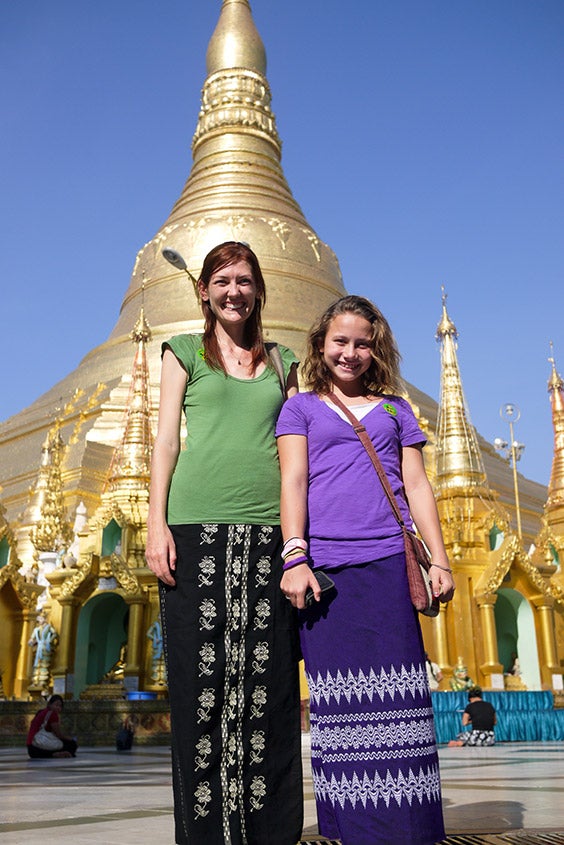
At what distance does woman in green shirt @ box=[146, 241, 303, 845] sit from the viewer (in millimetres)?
2455

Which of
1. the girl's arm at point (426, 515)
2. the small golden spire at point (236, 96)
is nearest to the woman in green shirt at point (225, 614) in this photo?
the girl's arm at point (426, 515)

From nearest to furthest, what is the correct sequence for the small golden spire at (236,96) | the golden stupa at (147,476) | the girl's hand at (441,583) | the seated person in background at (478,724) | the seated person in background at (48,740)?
the girl's hand at (441,583) < the seated person in background at (48,740) < the seated person in background at (478,724) < the golden stupa at (147,476) < the small golden spire at (236,96)

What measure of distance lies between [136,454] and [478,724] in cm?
1047

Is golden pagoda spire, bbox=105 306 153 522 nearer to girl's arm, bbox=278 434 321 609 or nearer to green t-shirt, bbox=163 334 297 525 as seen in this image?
green t-shirt, bbox=163 334 297 525

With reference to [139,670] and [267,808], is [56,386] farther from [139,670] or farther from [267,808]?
[267,808]

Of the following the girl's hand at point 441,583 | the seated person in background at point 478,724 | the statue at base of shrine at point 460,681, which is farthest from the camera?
the statue at base of shrine at point 460,681

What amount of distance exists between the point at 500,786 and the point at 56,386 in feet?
83.0

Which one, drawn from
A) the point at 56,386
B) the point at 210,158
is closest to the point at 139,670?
the point at 56,386

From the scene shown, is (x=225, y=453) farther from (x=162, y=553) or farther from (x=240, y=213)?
(x=240, y=213)

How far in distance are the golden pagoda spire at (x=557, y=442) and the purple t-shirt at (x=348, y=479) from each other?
68.1 feet

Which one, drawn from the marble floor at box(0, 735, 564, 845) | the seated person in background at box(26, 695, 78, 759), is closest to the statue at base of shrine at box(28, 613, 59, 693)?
the seated person in background at box(26, 695, 78, 759)

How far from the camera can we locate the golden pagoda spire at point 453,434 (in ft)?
61.6

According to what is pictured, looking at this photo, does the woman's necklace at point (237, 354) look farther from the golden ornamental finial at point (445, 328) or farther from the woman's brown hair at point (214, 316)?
the golden ornamental finial at point (445, 328)

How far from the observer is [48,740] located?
349 inches
